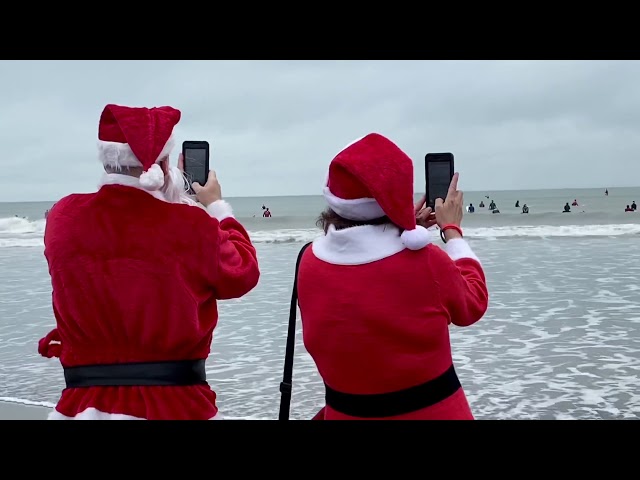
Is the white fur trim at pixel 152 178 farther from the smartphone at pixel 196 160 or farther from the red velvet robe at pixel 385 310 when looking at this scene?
the red velvet robe at pixel 385 310

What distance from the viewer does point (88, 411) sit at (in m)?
2.01

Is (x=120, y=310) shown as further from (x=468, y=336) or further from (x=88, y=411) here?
(x=468, y=336)

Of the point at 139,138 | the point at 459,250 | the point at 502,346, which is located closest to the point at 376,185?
the point at 459,250

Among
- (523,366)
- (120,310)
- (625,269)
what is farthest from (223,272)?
(625,269)

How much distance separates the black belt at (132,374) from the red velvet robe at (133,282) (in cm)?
2

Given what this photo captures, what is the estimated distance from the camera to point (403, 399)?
6.24 feet

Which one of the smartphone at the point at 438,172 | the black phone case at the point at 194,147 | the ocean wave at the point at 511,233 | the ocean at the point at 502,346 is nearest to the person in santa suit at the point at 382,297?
the smartphone at the point at 438,172

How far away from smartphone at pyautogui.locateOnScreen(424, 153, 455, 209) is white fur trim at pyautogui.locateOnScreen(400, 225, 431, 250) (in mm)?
475

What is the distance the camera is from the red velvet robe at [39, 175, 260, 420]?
199cm

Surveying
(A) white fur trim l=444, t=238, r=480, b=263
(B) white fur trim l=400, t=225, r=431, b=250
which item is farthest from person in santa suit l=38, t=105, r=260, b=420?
(A) white fur trim l=444, t=238, r=480, b=263

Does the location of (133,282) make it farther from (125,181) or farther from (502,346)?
(502,346)

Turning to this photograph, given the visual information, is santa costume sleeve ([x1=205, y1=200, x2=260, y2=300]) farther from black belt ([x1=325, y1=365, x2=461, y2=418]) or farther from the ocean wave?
the ocean wave
